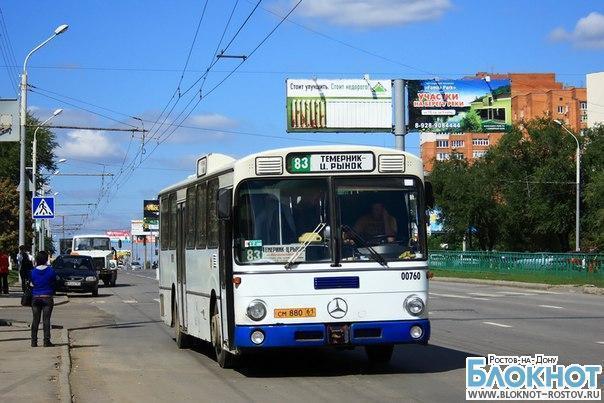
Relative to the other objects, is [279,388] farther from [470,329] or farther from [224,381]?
[470,329]

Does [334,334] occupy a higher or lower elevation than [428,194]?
lower

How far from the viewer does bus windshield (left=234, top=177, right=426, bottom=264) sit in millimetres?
12836

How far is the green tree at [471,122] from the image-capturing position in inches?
2175

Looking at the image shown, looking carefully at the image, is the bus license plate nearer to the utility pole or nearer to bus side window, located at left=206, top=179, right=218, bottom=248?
bus side window, located at left=206, top=179, right=218, bottom=248

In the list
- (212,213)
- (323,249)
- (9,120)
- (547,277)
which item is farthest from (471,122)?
(323,249)

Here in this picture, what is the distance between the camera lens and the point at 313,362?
49.4ft

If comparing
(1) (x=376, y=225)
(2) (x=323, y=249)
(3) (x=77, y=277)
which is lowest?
(3) (x=77, y=277)

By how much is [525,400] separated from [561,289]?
31.6m

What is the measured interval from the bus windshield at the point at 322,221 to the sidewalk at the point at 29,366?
2709mm

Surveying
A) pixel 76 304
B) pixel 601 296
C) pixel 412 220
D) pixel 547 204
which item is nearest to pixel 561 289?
pixel 601 296

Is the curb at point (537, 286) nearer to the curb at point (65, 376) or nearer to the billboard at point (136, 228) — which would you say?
the curb at point (65, 376)

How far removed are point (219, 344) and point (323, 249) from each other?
2227mm

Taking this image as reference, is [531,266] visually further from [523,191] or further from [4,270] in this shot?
[523,191]

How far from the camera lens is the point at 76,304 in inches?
1348
